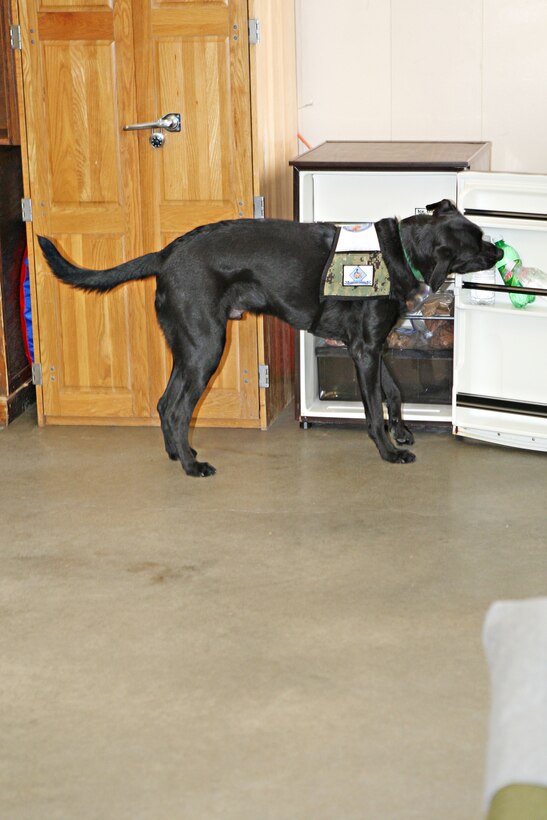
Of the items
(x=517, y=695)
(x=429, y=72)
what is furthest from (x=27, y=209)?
(x=517, y=695)

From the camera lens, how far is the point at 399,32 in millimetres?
5301

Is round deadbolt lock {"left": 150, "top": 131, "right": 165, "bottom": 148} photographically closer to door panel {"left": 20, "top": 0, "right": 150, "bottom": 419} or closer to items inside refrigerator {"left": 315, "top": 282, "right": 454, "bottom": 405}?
door panel {"left": 20, "top": 0, "right": 150, "bottom": 419}

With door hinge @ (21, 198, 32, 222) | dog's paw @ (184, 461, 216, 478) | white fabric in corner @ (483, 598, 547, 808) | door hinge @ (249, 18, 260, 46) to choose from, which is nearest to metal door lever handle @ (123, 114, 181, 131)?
door hinge @ (249, 18, 260, 46)

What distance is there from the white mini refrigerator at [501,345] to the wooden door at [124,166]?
2.99 ft

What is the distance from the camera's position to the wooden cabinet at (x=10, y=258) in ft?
15.9

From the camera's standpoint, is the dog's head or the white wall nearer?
the dog's head

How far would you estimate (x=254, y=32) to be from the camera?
454 centimetres

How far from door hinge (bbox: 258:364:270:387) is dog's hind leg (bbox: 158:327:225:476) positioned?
53 cm

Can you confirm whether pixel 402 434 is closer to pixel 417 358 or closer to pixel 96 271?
pixel 417 358

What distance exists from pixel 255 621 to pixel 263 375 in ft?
6.08

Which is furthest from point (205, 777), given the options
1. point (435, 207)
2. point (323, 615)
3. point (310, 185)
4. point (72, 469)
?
point (310, 185)

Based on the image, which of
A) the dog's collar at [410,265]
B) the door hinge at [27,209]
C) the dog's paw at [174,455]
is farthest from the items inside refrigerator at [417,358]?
the door hinge at [27,209]

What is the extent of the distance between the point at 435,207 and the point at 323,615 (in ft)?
6.01

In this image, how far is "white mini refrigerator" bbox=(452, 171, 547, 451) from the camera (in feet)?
14.6
